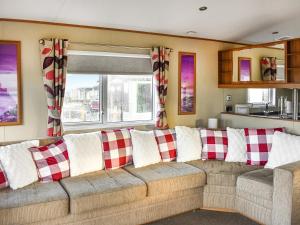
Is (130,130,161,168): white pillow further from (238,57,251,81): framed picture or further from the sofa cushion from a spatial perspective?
(238,57,251,81): framed picture

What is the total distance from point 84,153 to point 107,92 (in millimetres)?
1433

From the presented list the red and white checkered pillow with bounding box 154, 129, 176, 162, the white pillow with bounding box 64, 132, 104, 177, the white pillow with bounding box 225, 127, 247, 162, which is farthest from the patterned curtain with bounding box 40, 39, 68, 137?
the white pillow with bounding box 225, 127, 247, 162

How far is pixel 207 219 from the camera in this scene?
2.95 metres

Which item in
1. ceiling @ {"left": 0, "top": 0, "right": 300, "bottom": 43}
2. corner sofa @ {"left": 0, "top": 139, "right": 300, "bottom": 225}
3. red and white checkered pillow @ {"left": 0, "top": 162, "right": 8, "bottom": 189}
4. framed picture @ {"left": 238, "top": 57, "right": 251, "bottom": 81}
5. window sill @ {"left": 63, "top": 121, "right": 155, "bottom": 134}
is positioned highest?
ceiling @ {"left": 0, "top": 0, "right": 300, "bottom": 43}

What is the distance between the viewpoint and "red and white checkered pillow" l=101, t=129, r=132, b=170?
3.15 m

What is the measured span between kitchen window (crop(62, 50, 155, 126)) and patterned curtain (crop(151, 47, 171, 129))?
136 mm

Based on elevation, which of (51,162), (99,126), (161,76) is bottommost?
(51,162)

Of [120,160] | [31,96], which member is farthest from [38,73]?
[120,160]

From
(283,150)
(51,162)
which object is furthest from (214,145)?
(51,162)

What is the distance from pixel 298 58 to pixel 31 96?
12.0ft

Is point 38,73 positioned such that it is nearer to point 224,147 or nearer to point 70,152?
point 70,152

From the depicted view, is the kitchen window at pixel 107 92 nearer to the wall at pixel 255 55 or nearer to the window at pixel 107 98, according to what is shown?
the window at pixel 107 98

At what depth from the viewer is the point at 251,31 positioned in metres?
4.78

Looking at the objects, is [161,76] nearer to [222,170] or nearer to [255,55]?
[255,55]
